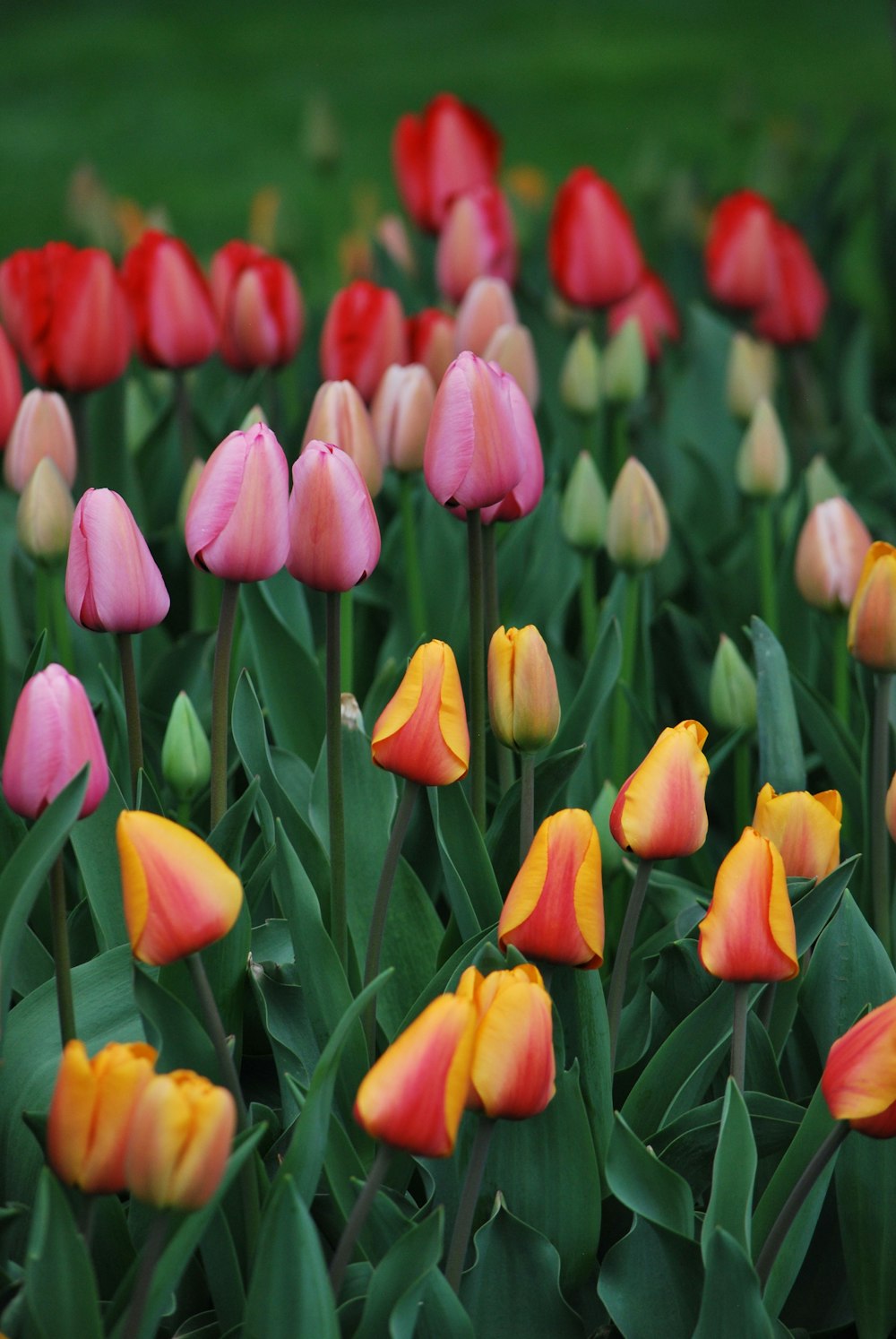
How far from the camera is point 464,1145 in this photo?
3.72 ft

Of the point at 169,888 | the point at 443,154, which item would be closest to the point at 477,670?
the point at 169,888

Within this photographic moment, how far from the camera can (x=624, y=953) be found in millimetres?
1166

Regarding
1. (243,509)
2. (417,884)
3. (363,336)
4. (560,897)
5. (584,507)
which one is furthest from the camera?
(363,336)

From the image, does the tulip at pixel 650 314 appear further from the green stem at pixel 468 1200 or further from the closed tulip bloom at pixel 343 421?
the green stem at pixel 468 1200

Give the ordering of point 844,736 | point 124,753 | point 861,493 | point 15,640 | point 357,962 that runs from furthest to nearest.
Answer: point 861,493 < point 15,640 < point 844,736 < point 124,753 < point 357,962

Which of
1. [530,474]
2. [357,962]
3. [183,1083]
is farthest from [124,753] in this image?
[183,1083]

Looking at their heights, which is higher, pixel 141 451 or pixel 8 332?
pixel 8 332

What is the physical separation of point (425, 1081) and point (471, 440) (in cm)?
54

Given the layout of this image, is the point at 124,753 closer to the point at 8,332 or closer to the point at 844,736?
the point at 844,736

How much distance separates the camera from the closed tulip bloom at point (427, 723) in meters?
1.04

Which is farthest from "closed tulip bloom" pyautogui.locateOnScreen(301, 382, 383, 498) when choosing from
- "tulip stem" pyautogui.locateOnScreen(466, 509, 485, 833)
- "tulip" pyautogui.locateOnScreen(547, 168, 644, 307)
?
"tulip" pyautogui.locateOnScreen(547, 168, 644, 307)

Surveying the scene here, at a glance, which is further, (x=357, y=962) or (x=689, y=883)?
(x=689, y=883)

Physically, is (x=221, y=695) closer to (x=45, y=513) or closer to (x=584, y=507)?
(x=45, y=513)

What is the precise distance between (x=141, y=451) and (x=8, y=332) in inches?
10.1
